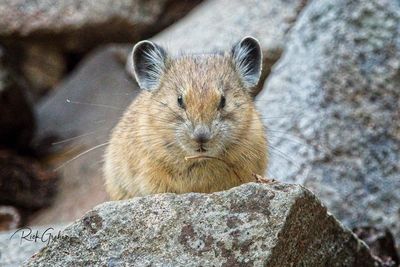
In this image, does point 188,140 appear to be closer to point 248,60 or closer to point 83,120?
point 248,60

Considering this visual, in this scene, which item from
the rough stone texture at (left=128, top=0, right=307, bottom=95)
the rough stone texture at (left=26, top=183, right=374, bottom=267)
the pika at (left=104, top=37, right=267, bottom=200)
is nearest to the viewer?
the rough stone texture at (left=26, top=183, right=374, bottom=267)

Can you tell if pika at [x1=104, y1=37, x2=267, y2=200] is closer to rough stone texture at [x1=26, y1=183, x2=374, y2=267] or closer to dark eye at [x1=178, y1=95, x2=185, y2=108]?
dark eye at [x1=178, y1=95, x2=185, y2=108]

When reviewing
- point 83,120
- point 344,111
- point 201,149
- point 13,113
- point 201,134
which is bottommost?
point 83,120

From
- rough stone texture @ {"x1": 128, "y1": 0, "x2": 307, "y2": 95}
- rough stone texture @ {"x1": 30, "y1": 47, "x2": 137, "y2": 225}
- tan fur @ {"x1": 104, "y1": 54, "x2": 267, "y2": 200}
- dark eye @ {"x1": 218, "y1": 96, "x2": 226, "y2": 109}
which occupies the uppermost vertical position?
dark eye @ {"x1": 218, "y1": 96, "x2": 226, "y2": 109}

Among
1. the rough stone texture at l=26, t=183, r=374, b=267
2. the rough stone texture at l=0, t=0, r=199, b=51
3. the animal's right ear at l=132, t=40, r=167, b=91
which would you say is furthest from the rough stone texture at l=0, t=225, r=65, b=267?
the rough stone texture at l=0, t=0, r=199, b=51

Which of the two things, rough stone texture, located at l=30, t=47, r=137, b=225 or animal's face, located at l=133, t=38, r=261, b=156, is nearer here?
animal's face, located at l=133, t=38, r=261, b=156

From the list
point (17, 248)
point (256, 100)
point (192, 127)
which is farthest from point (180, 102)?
point (17, 248)
